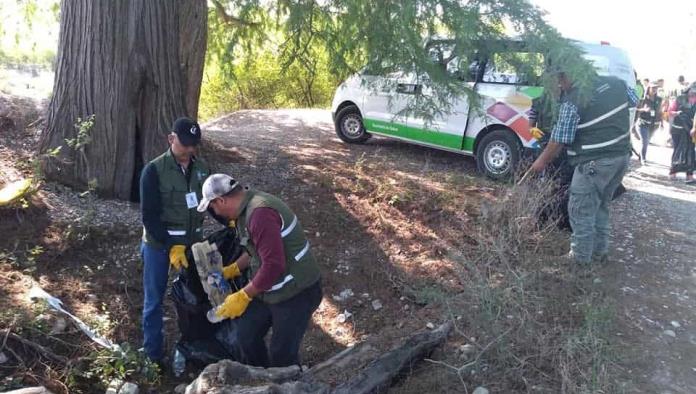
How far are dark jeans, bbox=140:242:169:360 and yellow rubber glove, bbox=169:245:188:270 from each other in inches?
2.4

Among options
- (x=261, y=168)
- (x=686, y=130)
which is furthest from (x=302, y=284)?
(x=686, y=130)

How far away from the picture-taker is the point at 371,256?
5.35 m

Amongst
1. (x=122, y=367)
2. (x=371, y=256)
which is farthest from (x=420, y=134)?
(x=122, y=367)

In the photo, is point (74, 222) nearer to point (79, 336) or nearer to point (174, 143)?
point (79, 336)

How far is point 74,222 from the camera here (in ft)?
15.5

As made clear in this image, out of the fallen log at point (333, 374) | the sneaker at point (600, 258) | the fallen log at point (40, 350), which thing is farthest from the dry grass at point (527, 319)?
the fallen log at point (40, 350)

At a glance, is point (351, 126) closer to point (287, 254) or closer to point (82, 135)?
point (82, 135)

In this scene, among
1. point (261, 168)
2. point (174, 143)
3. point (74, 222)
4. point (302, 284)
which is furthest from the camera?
point (261, 168)

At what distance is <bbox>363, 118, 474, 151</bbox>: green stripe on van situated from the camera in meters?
7.50

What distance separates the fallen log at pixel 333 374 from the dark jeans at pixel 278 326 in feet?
0.64

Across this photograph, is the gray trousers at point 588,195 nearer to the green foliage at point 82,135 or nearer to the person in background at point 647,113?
the green foliage at point 82,135

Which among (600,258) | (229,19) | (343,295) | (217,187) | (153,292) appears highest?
(229,19)

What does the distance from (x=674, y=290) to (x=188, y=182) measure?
13.2 ft

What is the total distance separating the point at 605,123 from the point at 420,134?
3.65m
